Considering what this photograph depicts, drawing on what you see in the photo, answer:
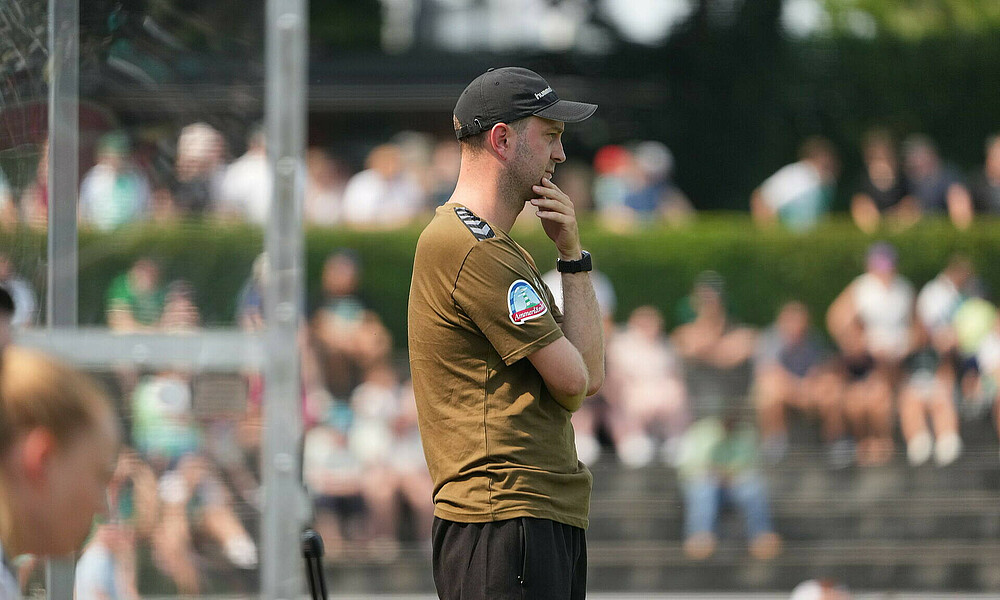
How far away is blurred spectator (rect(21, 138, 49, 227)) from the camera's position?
113 inches

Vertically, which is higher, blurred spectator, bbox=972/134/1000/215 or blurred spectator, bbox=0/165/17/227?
blurred spectator, bbox=972/134/1000/215

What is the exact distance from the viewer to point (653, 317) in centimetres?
1170

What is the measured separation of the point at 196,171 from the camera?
2.80 m

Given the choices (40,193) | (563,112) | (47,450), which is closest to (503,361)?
(563,112)

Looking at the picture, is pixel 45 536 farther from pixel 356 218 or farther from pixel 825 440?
pixel 356 218

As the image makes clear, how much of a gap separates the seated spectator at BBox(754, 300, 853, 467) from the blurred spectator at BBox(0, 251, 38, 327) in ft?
30.8

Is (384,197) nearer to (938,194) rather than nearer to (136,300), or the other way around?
(938,194)

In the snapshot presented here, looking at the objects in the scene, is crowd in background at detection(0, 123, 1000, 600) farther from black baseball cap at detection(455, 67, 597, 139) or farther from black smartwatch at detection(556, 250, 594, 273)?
black baseball cap at detection(455, 67, 597, 139)

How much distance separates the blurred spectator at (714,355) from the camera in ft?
40.8

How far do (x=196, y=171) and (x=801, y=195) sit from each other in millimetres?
11773

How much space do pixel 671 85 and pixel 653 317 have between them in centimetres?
1006

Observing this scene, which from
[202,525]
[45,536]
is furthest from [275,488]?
[45,536]

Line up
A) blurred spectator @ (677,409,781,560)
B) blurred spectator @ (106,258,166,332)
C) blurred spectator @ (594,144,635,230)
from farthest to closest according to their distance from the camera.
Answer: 1. blurred spectator @ (594,144,635,230)
2. blurred spectator @ (677,409,781,560)
3. blurred spectator @ (106,258,166,332)

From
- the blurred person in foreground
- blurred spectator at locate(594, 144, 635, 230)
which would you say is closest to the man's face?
the blurred person in foreground
